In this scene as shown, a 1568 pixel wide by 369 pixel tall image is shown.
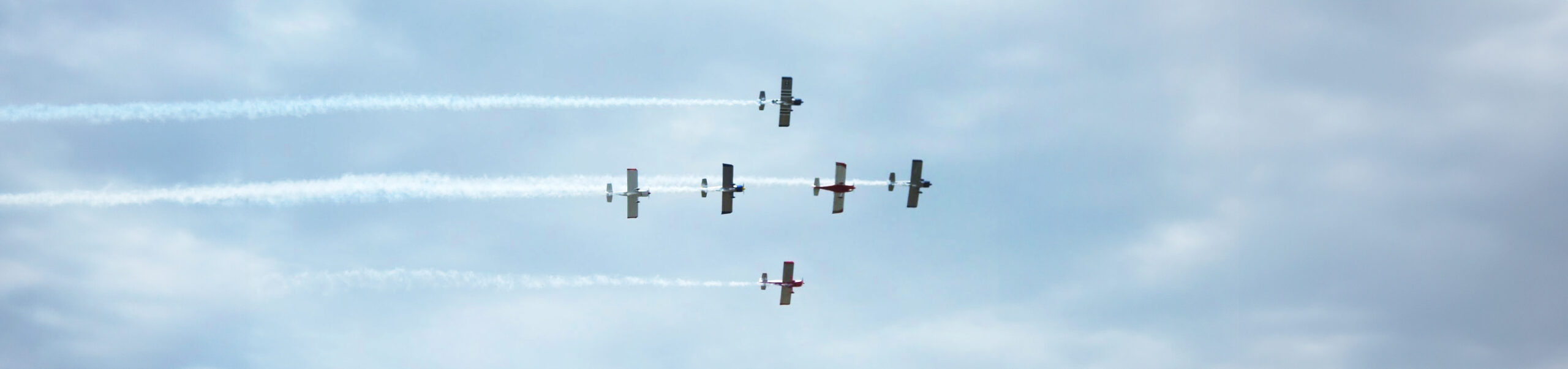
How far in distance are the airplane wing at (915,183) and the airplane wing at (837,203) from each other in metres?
3.88

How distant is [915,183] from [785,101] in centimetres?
903

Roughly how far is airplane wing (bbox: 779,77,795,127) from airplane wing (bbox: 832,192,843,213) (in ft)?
17.0

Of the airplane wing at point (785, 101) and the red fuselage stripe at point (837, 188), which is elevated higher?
the airplane wing at point (785, 101)

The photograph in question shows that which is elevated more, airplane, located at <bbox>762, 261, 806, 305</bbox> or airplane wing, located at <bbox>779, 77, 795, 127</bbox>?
airplane wing, located at <bbox>779, 77, 795, 127</bbox>

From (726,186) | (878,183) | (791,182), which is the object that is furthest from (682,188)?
(878,183)

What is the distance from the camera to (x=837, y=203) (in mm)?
64938

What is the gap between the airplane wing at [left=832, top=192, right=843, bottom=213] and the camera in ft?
213

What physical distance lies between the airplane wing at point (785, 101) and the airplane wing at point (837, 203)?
5.19 m

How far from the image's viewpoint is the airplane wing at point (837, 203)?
213 feet

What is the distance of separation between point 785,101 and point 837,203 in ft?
22.8

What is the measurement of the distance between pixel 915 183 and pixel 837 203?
4.58 metres

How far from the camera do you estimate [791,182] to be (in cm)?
6375

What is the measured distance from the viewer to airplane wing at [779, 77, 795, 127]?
6184cm

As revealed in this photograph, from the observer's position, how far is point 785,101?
6228cm
